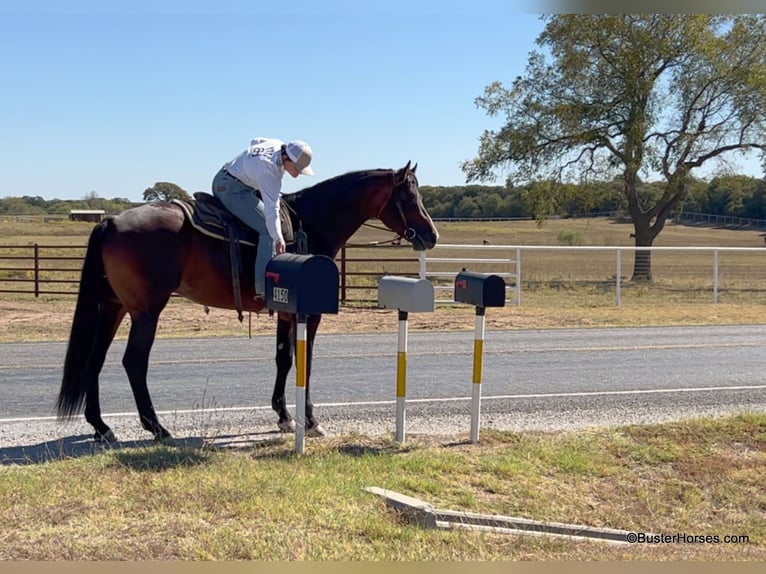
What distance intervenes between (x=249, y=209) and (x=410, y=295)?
1.54m

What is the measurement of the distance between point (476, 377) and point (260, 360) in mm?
5350

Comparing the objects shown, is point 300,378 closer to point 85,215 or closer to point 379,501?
point 379,501

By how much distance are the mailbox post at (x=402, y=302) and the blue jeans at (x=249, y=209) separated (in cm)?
98

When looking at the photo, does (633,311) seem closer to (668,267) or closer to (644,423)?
(644,423)

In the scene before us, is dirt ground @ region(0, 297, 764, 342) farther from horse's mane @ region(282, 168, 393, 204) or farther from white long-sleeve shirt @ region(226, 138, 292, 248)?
white long-sleeve shirt @ region(226, 138, 292, 248)

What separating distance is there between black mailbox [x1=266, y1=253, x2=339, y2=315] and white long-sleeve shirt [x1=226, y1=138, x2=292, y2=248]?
2.13 ft

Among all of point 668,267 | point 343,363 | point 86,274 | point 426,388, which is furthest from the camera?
point 668,267

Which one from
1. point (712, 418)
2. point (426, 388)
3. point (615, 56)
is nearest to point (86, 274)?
point (426, 388)

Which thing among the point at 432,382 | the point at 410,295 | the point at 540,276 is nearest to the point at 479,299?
the point at 410,295

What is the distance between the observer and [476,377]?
669cm

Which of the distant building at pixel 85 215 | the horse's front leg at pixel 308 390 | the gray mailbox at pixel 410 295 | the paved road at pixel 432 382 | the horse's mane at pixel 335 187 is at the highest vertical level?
the distant building at pixel 85 215

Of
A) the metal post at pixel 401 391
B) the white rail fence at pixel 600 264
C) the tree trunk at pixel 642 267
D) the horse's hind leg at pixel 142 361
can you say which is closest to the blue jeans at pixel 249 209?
the horse's hind leg at pixel 142 361

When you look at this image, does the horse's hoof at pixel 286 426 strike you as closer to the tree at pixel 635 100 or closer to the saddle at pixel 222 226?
the saddle at pixel 222 226

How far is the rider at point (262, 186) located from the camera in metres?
6.46
